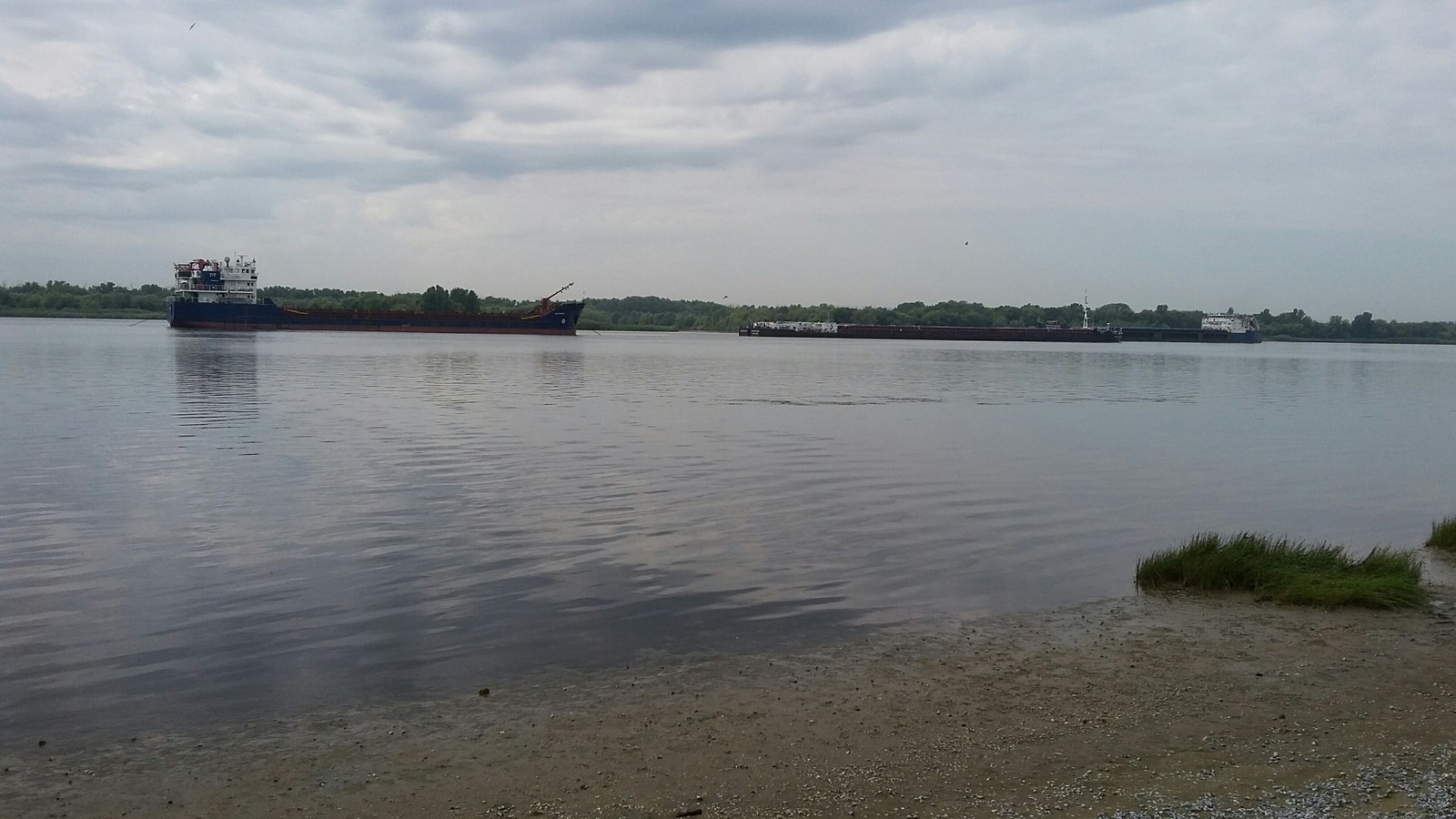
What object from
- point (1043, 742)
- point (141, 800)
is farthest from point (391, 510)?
point (1043, 742)

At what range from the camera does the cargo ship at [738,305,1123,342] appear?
582 ft

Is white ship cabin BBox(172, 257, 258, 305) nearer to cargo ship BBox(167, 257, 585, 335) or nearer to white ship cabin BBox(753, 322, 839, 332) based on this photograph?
cargo ship BBox(167, 257, 585, 335)

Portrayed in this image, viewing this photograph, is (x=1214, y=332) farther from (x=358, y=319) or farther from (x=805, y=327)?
(x=358, y=319)

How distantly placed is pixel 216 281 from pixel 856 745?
422 feet

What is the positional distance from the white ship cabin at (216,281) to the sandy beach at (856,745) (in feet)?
411

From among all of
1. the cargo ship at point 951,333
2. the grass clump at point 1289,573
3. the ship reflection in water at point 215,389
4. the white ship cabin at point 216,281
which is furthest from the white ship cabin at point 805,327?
the grass clump at point 1289,573

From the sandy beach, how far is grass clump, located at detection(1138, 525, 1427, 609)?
1.78m

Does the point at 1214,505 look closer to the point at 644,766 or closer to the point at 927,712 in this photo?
the point at 927,712

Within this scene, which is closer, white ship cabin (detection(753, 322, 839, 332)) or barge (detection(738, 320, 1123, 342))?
barge (detection(738, 320, 1123, 342))

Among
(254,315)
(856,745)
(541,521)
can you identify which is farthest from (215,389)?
(254,315)

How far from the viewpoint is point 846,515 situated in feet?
54.5

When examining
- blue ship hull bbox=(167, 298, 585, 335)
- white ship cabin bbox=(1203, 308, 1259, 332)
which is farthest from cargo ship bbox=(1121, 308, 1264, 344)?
blue ship hull bbox=(167, 298, 585, 335)

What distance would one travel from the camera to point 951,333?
17688 cm

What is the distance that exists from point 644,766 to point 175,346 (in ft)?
255
